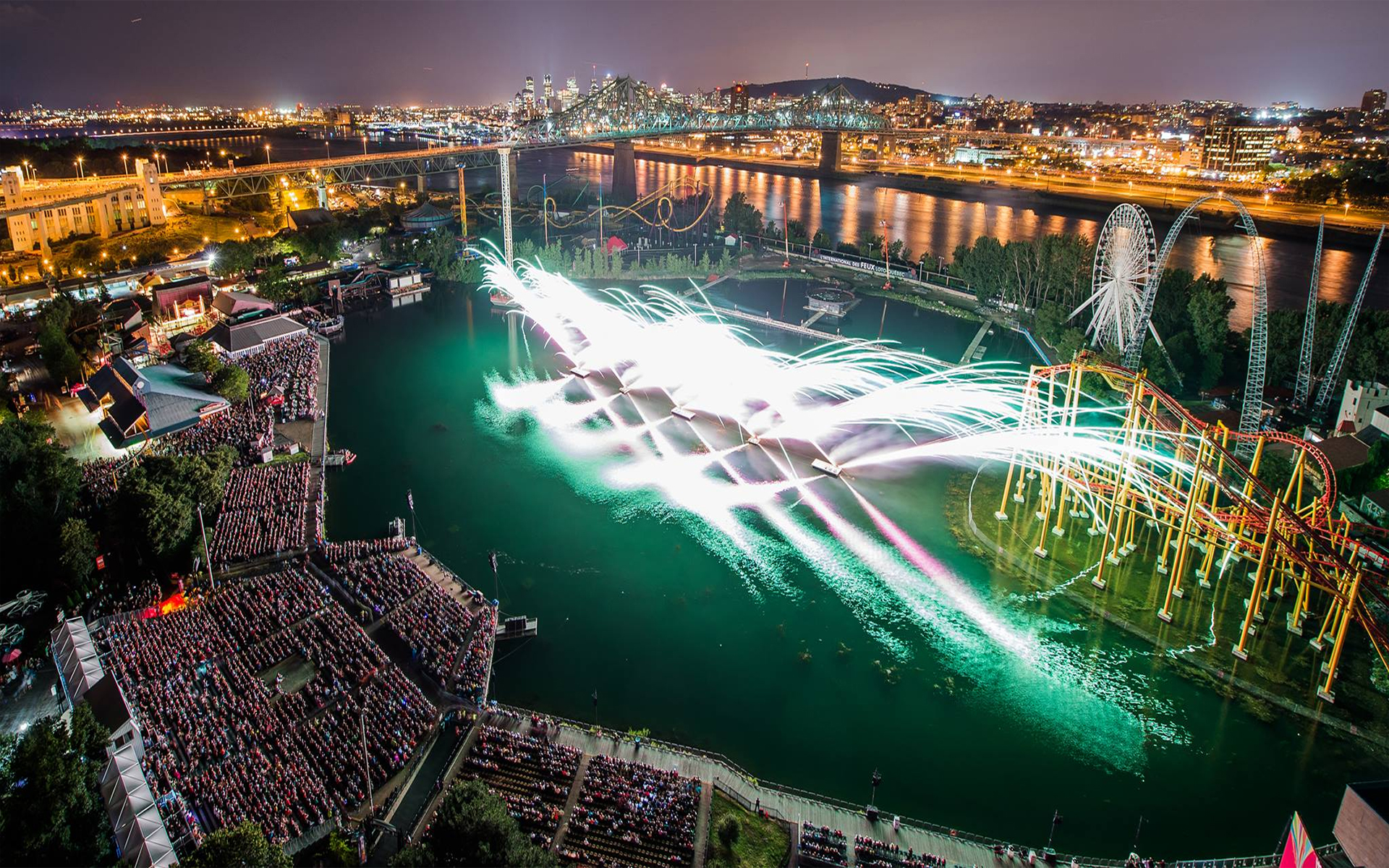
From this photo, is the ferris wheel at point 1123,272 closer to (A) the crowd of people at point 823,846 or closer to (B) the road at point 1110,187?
(A) the crowd of people at point 823,846

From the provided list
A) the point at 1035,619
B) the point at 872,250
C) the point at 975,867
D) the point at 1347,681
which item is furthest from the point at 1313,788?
the point at 872,250

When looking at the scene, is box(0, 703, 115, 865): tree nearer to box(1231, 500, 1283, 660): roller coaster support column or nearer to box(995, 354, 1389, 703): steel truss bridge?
box(995, 354, 1389, 703): steel truss bridge

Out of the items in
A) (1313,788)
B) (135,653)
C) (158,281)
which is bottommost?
(1313,788)

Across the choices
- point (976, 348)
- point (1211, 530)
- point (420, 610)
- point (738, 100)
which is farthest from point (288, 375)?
point (738, 100)

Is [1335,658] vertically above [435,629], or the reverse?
[1335,658]

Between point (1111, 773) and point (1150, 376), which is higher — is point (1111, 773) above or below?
below

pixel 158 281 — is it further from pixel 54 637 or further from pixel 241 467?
pixel 54 637

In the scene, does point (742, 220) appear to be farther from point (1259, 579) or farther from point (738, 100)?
point (738, 100)
